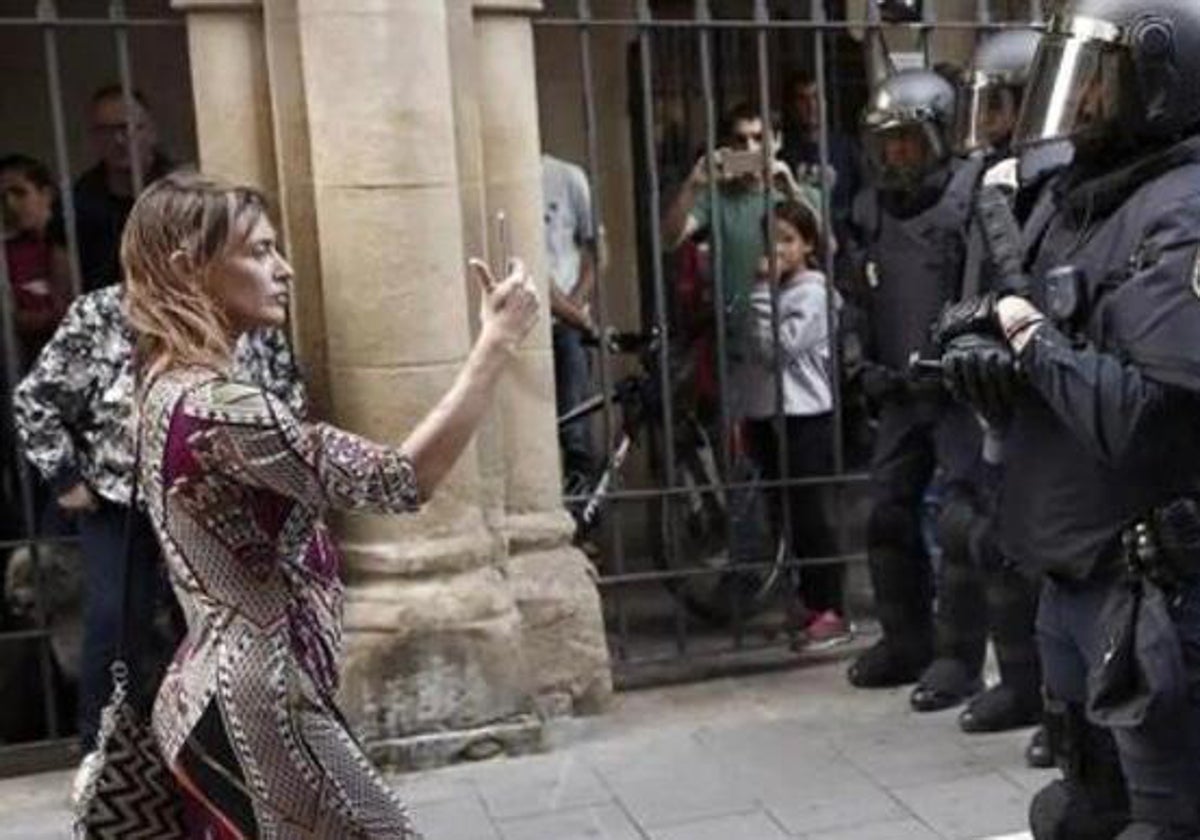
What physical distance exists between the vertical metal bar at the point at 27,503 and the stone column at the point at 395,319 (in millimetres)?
775

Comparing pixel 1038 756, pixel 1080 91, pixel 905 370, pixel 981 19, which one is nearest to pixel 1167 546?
pixel 1080 91

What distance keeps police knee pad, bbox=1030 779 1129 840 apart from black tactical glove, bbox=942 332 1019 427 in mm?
762

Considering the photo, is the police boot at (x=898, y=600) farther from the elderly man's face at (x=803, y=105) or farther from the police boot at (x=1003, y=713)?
the elderly man's face at (x=803, y=105)

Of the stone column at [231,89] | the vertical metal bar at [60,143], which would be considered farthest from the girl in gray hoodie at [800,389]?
the vertical metal bar at [60,143]

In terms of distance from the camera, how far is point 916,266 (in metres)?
5.63

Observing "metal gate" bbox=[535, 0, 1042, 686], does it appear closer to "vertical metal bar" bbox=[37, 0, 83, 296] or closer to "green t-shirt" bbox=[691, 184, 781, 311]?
"green t-shirt" bbox=[691, 184, 781, 311]

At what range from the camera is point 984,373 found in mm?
3320

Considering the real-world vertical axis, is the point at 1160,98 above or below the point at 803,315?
above

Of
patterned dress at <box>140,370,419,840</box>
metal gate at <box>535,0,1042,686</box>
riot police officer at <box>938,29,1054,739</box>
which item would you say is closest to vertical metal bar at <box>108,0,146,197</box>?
metal gate at <box>535,0,1042,686</box>

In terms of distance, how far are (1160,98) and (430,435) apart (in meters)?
1.46

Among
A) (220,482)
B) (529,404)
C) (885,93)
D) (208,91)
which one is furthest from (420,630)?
(220,482)

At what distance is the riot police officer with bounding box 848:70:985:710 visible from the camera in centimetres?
557

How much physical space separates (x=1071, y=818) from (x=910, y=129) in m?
2.63

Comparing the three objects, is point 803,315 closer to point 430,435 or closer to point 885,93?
point 885,93
